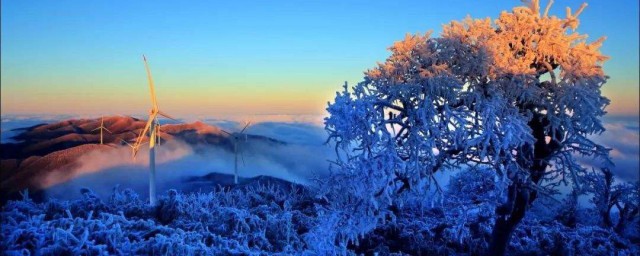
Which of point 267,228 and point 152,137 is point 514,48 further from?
point 152,137

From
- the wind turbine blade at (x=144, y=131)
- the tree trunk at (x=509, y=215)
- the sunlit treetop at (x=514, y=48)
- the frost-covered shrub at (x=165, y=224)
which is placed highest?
the sunlit treetop at (x=514, y=48)

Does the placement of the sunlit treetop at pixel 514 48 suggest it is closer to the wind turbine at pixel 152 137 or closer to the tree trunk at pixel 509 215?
the tree trunk at pixel 509 215

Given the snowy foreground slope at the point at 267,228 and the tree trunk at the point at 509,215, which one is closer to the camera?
the tree trunk at the point at 509,215

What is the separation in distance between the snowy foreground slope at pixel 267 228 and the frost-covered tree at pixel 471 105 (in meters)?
0.83

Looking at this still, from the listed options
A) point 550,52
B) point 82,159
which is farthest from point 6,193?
point 550,52

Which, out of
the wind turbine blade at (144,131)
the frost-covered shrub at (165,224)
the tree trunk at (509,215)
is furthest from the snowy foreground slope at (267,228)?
the wind turbine blade at (144,131)

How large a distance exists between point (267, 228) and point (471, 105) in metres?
5.68

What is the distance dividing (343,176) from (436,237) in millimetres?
4721

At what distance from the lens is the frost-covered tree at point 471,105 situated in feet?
27.8

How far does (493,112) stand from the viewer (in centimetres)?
827

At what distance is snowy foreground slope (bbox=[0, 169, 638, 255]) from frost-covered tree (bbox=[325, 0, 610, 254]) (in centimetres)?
83

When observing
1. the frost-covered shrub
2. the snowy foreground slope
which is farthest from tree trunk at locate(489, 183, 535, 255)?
the frost-covered shrub

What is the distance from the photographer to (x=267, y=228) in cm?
1264

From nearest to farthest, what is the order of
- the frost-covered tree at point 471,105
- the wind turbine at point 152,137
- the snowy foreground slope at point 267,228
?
the frost-covered tree at point 471,105 → the snowy foreground slope at point 267,228 → the wind turbine at point 152,137
